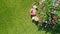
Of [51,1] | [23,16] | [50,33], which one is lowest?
[50,33]

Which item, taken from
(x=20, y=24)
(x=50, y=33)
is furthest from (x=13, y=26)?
(x=50, y=33)

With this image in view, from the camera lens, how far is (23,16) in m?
2.86

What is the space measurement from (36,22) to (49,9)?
0.26 meters

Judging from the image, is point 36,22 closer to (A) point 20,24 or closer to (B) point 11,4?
(A) point 20,24

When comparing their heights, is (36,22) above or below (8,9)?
below

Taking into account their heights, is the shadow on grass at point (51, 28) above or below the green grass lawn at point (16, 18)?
below

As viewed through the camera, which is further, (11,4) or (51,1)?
(11,4)

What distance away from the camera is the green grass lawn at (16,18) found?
2.80 metres

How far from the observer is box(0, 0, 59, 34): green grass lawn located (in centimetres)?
280

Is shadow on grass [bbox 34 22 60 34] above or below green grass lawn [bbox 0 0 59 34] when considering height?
below

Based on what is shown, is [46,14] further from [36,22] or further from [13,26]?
[13,26]

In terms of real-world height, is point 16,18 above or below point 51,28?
above

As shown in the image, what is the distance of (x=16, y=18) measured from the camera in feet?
9.38

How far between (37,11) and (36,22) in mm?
146
